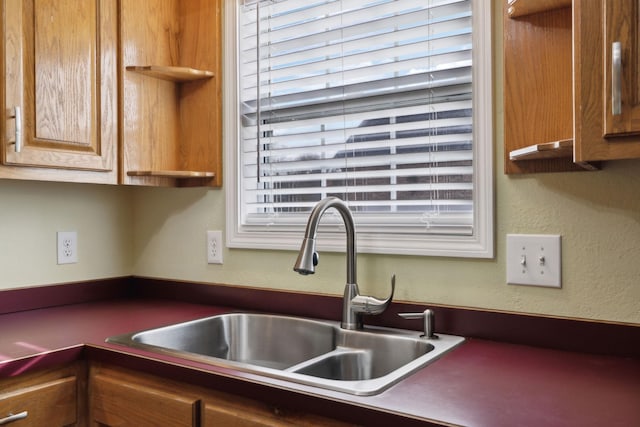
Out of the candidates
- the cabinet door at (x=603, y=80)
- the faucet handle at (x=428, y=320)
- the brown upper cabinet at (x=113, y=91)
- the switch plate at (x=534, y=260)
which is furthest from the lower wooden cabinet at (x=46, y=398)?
the cabinet door at (x=603, y=80)

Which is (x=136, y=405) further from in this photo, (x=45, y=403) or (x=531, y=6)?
(x=531, y=6)

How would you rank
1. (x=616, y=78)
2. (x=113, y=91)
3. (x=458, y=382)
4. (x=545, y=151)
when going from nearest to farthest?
(x=616, y=78) < (x=458, y=382) < (x=545, y=151) < (x=113, y=91)

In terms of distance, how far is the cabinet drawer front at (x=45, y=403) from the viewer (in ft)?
3.90

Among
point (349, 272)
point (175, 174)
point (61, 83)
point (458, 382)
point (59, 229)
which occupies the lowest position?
point (458, 382)

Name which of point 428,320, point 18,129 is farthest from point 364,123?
point 18,129

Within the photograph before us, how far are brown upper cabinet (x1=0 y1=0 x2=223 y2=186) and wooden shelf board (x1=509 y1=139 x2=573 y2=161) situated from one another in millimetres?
1014

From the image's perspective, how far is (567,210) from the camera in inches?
50.3

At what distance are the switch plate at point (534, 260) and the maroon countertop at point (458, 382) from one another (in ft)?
0.53

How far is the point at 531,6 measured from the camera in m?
1.25

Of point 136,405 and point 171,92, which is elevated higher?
point 171,92

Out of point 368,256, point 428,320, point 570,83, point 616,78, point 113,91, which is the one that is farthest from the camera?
point 113,91

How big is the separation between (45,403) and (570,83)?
4.65 feet

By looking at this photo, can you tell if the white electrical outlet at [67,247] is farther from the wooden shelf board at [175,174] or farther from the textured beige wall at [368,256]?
the wooden shelf board at [175,174]

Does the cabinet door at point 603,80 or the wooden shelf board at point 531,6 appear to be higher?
the wooden shelf board at point 531,6
